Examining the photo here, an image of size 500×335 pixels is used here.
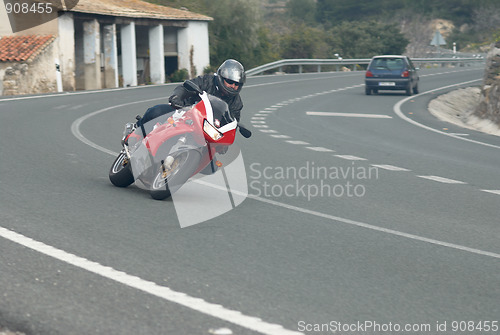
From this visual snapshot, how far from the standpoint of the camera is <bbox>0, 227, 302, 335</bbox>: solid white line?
482 centimetres

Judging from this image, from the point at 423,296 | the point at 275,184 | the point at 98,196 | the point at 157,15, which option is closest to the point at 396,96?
the point at 157,15

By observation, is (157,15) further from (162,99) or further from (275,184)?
(275,184)

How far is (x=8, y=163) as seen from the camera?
36.7 ft

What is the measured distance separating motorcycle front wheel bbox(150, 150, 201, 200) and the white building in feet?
89.7

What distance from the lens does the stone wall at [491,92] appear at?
72.0ft

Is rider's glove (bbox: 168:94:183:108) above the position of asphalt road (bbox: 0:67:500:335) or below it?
above

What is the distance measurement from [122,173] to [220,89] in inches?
59.0

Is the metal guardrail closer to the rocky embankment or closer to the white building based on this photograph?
the white building

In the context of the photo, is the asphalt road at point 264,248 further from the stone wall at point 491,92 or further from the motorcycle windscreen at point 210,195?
the stone wall at point 491,92

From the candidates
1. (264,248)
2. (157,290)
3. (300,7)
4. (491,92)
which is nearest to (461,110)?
(491,92)

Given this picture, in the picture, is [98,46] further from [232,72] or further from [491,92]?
[232,72]

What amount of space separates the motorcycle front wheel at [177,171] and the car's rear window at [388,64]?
2671 centimetres

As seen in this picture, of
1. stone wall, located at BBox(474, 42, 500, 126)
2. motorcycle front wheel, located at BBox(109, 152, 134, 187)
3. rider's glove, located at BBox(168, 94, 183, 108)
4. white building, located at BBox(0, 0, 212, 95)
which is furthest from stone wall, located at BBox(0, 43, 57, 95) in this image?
rider's glove, located at BBox(168, 94, 183, 108)

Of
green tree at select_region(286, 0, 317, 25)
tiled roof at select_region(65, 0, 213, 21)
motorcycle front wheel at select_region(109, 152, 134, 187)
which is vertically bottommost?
motorcycle front wheel at select_region(109, 152, 134, 187)
